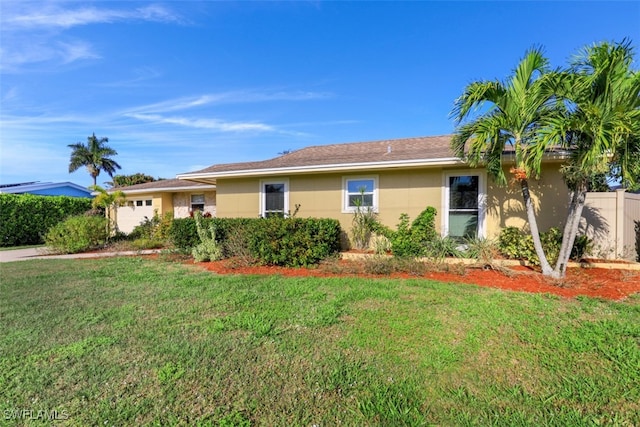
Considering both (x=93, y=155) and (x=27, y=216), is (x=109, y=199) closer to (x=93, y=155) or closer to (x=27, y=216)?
(x=27, y=216)

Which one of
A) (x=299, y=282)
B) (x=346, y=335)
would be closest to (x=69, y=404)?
(x=346, y=335)

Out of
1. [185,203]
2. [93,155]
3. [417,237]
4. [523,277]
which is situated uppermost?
[93,155]

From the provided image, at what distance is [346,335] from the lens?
3.86 m

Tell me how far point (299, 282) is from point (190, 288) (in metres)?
2.14

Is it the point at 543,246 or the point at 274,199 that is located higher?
the point at 274,199

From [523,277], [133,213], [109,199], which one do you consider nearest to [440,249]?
[523,277]

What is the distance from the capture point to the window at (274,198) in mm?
11266

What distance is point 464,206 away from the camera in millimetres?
9047

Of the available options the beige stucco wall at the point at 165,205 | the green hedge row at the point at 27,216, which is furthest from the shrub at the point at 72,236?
the beige stucco wall at the point at 165,205

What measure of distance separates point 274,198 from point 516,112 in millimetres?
7789

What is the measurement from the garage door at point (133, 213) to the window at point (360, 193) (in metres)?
13.2

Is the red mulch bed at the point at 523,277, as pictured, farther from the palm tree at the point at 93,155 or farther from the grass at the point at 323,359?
the palm tree at the point at 93,155

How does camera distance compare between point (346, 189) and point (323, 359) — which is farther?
point (346, 189)

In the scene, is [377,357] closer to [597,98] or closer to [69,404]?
[69,404]
